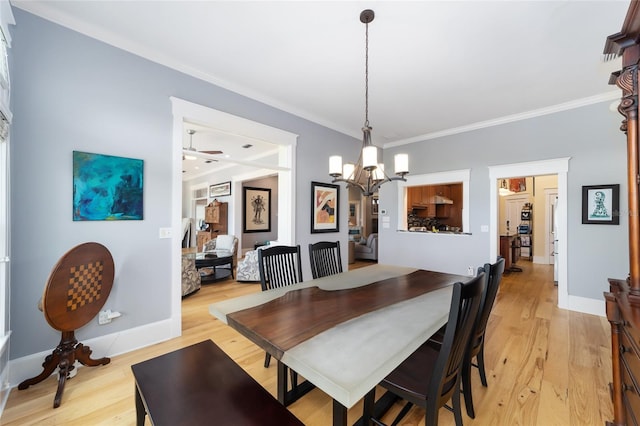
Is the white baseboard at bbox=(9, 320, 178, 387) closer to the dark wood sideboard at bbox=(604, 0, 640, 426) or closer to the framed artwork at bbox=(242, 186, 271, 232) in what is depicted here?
the dark wood sideboard at bbox=(604, 0, 640, 426)

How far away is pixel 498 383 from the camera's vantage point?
2012mm

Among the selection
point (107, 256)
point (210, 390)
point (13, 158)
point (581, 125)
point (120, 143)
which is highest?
point (581, 125)

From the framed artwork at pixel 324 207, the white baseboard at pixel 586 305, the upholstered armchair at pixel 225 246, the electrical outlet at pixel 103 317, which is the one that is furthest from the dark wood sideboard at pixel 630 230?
the upholstered armchair at pixel 225 246

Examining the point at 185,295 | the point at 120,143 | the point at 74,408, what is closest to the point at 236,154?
the point at 185,295

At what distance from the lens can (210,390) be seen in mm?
1247

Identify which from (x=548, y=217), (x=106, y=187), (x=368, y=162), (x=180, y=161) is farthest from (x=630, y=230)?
(x=548, y=217)

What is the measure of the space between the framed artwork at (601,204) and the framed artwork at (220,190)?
7.66m

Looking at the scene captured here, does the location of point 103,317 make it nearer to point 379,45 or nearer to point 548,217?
point 379,45

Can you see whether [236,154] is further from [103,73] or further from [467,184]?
[467,184]

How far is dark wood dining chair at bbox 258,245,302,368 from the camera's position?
2168 millimetres

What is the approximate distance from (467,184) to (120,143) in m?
4.88

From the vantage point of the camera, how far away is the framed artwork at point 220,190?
7.88 meters

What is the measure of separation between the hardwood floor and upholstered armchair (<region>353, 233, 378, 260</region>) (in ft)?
13.6

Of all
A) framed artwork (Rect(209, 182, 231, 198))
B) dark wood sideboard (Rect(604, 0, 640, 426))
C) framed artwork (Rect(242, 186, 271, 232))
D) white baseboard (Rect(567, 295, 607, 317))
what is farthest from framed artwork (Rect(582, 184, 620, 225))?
framed artwork (Rect(209, 182, 231, 198))
